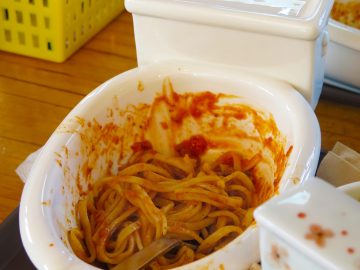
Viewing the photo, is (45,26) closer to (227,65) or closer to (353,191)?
(227,65)

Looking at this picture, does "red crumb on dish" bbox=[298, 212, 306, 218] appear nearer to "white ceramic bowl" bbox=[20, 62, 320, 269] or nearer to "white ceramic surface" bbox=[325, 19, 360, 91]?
"white ceramic bowl" bbox=[20, 62, 320, 269]

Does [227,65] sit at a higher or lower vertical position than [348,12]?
higher

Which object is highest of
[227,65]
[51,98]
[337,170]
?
[227,65]

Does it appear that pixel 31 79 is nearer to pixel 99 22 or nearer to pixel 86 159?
pixel 99 22

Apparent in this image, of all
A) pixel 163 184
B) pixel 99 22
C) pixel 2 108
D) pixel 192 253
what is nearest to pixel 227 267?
pixel 192 253

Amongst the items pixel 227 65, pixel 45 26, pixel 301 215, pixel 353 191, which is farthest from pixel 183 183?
pixel 45 26
